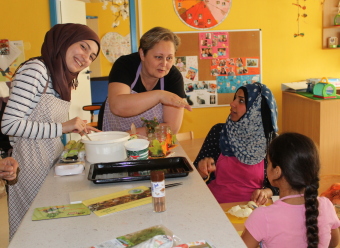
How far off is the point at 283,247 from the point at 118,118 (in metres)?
1.35

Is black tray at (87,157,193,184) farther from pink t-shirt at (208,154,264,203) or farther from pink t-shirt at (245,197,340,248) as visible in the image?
pink t-shirt at (208,154,264,203)

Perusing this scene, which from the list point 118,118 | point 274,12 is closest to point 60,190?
point 118,118

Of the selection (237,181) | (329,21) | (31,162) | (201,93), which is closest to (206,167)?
(237,181)

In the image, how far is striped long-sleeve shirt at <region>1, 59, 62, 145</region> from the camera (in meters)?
1.75

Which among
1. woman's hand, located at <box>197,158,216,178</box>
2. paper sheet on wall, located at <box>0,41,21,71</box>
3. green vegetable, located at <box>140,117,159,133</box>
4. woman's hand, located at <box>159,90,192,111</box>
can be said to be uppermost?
paper sheet on wall, located at <box>0,41,21,71</box>

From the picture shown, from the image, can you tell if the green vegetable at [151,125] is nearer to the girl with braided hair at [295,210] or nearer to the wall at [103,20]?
the girl with braided hair at [295,210]

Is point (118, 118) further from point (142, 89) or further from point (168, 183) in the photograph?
point (168, 183)

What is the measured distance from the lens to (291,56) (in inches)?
207

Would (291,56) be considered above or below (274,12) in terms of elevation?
below

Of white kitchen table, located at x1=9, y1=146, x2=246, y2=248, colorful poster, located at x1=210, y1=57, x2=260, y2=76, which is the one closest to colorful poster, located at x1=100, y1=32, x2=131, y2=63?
colorful poster, located at x1=210, y1=57, x2=260, y2=76

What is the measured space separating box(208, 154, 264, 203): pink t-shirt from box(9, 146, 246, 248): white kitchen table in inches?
33.7

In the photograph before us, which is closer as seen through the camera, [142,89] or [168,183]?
[168,183]

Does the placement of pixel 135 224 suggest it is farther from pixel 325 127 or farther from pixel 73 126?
pixel 325 127

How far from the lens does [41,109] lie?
1.85 metres
